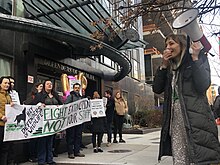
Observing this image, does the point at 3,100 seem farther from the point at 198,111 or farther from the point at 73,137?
the point at 198,111

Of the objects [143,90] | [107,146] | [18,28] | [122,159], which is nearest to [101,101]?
[107,146]

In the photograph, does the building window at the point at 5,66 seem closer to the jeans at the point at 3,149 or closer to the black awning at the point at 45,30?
the black awning at the point at 45,30

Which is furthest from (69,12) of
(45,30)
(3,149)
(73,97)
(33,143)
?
(3,149)

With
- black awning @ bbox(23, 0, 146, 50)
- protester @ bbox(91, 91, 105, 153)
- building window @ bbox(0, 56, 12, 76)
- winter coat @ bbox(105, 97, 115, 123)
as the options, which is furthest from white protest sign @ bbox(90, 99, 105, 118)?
building window @ bbox(0, 56, 12, 76)

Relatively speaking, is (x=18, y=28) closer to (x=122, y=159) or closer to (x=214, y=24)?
(x=122, y=159)

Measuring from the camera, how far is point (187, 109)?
2.37 m

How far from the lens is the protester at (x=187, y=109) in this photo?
230 centimetres

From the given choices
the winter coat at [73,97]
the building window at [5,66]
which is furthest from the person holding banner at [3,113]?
the winter coat at [73,97]

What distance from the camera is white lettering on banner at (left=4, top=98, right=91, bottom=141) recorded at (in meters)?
5.86

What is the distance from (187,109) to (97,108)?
20.2 feet

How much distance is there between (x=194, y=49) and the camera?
240cm

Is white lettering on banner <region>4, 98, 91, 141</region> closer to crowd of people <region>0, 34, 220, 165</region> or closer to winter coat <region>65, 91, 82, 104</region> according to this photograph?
winter coat <region>65, 91, 82, 104</region>

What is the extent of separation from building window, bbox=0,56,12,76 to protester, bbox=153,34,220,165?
5.69 meters

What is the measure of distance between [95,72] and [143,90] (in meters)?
A: 11.7
